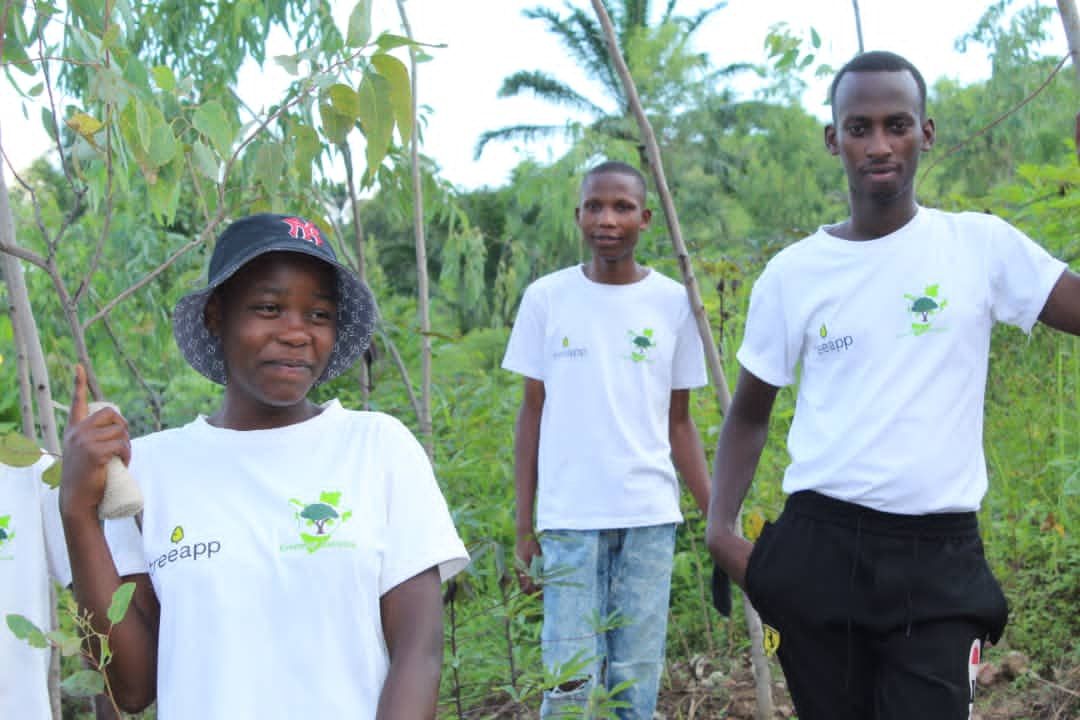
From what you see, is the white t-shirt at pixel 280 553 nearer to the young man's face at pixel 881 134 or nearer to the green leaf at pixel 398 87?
the green leaf at pixel 398 87

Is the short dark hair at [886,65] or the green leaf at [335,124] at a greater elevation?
the short dark hair at [886,65]

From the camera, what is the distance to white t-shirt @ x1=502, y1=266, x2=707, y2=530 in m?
Answer: 3.39

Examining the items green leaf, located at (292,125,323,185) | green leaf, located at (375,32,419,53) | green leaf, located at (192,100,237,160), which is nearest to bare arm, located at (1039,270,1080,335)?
green leaf, located at (375,32,419,53)

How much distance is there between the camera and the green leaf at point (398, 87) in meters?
1.65

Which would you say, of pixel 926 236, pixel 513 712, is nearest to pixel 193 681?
pixel 926 236

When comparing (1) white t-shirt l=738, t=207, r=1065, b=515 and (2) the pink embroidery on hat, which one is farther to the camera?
(1) white t-shirt l=738, t=207, r=1065, b=515

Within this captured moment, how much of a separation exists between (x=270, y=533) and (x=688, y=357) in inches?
81.0

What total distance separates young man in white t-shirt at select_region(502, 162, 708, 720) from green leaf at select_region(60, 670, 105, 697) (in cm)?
177

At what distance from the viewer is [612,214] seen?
3.58 m

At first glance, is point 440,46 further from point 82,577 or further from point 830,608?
point 830,608

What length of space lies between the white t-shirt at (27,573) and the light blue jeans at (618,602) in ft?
5.26

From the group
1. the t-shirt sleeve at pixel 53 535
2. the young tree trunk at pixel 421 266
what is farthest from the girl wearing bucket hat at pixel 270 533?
the young tree trunk at pixel 421 266

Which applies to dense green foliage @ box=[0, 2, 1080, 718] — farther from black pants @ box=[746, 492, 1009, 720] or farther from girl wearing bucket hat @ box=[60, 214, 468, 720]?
black pants @ box=[746, 492, 1009, 720]

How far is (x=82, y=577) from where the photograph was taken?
1.64 meters
